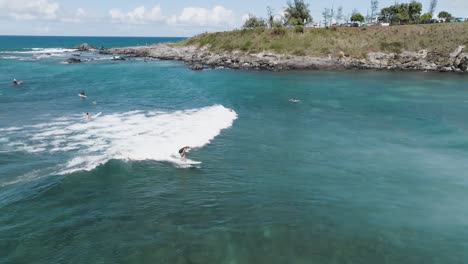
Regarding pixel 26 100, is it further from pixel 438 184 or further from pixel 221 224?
pixel 438 184

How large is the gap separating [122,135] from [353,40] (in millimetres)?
87755

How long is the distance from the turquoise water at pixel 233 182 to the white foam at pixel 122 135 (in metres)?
0.19

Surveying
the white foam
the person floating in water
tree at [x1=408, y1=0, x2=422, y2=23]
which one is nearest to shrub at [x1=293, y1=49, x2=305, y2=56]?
tree at [x1=408, y1=0, x2=422, y2=23]

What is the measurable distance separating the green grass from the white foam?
65446 mm

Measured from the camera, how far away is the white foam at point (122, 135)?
2927 cm

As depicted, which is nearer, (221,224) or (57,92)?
(221,224)

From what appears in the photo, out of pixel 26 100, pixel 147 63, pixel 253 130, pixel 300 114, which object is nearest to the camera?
pixel 253 130

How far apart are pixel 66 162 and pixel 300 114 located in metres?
29.3

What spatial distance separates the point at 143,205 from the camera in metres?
21.2

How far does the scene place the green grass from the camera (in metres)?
96.7

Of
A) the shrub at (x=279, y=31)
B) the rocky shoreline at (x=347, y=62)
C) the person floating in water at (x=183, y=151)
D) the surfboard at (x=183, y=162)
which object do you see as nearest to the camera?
the surfboard at (x=183, y=162)

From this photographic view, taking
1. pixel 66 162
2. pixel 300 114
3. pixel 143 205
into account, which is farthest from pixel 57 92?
pixel 143 205

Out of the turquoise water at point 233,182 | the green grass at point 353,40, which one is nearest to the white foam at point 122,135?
the turquoise water at point 233,182

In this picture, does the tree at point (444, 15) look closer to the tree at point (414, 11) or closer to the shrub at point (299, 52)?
the tree at point (414, 11)
